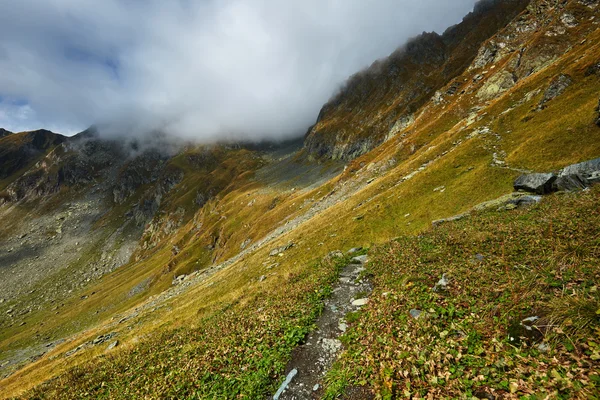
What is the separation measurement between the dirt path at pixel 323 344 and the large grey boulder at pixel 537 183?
19126 millimetres

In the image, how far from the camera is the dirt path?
10.3 meters

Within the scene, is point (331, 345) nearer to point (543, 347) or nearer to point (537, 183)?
point (543, 347)

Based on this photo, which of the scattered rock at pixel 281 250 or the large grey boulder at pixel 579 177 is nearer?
the large grey boulder at pixel 579 177

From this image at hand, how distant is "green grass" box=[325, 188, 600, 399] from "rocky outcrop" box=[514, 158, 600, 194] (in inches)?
225

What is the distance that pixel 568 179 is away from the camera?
72.4 feet

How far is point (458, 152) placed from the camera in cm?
4828

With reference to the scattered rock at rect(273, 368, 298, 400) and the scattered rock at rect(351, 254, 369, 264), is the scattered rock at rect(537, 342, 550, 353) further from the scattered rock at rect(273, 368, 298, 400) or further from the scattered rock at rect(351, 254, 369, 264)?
the scattered rock at rect(351, 254, 369, 264)

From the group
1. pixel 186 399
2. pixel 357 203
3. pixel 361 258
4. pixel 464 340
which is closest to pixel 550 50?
pixel 357 203

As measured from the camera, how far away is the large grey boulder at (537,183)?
77.6 ft

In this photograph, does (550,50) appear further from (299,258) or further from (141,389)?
(141,389)

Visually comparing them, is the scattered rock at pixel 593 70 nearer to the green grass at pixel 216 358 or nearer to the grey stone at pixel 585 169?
the grey stone at pixel 585 169

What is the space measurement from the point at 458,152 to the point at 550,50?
61197 mm

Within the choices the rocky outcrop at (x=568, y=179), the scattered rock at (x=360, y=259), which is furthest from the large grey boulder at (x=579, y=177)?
the scattered rock at (x=360, y=259)

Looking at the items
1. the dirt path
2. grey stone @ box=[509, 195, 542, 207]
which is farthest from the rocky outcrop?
the dirt path
